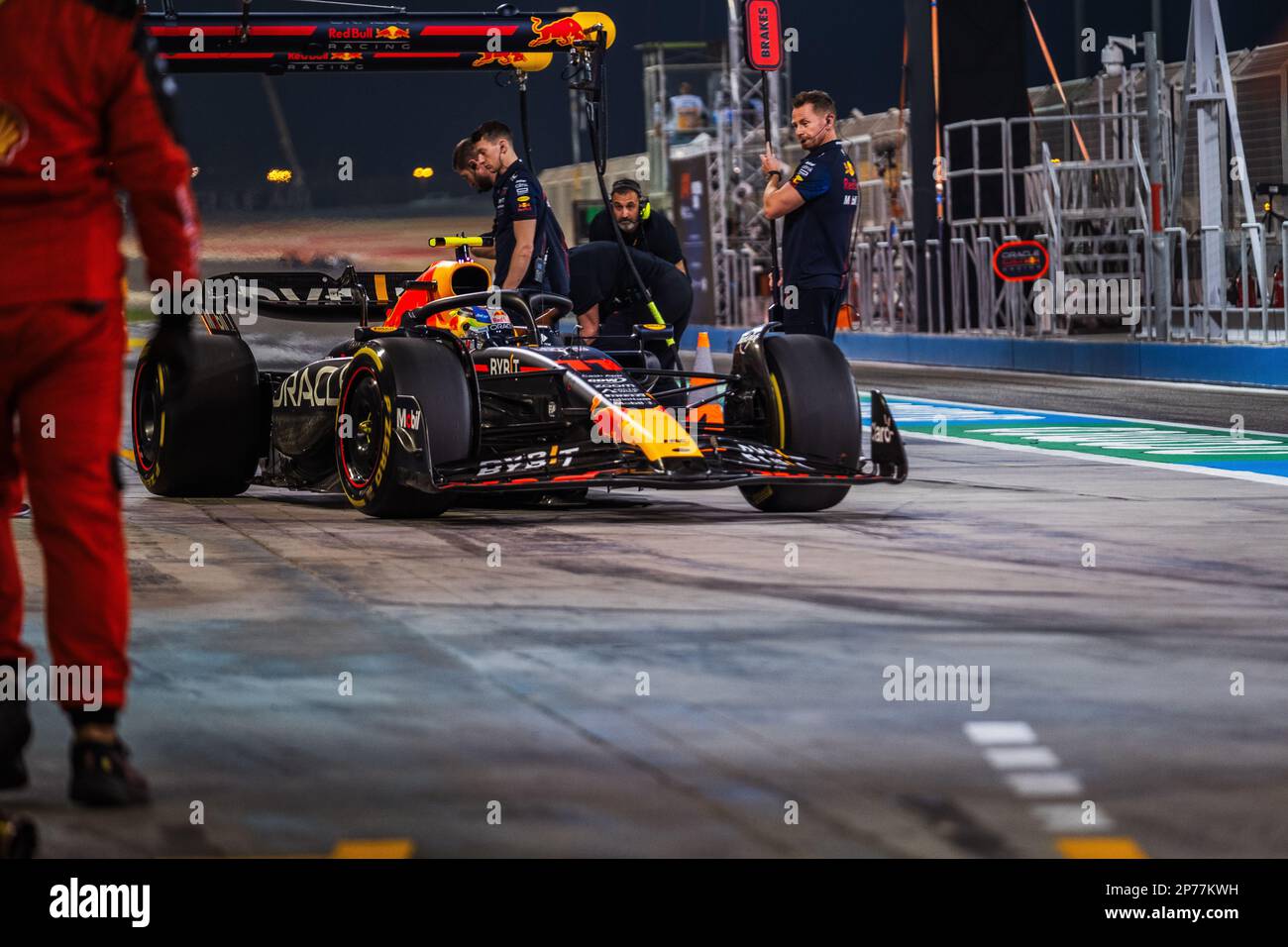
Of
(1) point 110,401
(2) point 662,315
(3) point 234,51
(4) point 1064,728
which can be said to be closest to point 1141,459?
(2) point 662,315

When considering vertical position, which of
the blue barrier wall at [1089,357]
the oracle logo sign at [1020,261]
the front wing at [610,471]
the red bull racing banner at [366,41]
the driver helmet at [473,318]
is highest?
the red bull racing banner at [366,41]

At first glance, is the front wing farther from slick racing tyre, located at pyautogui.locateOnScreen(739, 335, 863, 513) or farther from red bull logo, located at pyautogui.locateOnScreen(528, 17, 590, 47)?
red bull logo, located at pyautogui.locateOnScreen(528, 17, 590, 47)

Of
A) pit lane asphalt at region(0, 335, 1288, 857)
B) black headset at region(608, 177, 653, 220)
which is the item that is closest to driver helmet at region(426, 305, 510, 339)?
pit lane asphalt at region(0, 335, 1288, 857)

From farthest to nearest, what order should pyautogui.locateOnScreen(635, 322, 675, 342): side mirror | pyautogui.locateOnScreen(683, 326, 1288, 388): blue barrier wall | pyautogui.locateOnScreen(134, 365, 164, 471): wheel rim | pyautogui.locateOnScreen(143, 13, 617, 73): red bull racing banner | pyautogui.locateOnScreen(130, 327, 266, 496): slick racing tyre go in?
pyautogui.locateOnScreen(683, 326, 1288, 388): blue barrier wall < pyautogui.locateOnScreen(143, 13, 617, 73): red bull racing banner < pyautogui.locateOnScreen(635, 322, 675, 342): side mirror < pyautogui.locateOnScreen(134, 365, 164, 471): wheel rim < pyautogui.locateOnScreen(130, 327, 266, 496): slick racing tyre

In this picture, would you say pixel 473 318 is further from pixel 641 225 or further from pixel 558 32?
pixel 641 225

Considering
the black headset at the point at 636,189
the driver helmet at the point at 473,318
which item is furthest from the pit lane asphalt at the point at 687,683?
the black headset at the point at 636,189

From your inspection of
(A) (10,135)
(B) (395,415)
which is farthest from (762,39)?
(A) (10,135)

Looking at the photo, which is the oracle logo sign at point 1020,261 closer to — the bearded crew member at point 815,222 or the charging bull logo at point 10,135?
the bearded crew member at point 815,222

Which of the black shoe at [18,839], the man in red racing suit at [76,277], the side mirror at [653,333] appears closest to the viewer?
→ the black shoe at [18,839]

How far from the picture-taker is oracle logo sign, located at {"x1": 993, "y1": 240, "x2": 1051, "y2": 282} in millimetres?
24656

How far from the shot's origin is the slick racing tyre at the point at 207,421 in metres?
11.0

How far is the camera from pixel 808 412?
33.7 feet

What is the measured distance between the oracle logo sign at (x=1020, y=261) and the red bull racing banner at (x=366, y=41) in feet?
43.3
